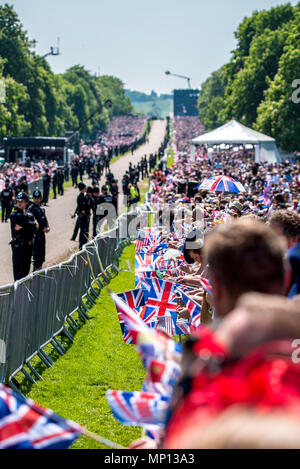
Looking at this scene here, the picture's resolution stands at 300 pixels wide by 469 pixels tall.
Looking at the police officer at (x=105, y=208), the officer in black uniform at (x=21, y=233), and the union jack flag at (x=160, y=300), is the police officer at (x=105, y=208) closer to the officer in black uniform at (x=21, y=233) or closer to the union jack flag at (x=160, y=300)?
the officer in black uniform at (x=21, y=233)

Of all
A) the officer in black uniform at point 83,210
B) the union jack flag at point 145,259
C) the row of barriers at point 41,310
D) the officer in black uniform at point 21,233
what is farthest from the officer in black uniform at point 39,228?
the officer in black uniform at point 83,210

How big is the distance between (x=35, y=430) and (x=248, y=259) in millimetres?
1076

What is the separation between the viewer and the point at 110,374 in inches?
347

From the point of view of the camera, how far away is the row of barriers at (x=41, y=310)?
7.57 metres

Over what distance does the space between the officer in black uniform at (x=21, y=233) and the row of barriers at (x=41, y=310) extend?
3.06ft

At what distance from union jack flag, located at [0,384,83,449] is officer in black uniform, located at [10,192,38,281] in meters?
9.27

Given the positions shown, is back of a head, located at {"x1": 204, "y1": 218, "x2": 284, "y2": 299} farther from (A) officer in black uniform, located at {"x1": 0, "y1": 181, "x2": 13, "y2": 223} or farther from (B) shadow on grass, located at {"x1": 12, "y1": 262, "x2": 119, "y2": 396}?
(A) officer in black uniform, located at {"x1": 0, "y1": 181, "x2": 13, "y2": 223}

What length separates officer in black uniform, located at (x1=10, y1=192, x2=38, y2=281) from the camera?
12.1 m

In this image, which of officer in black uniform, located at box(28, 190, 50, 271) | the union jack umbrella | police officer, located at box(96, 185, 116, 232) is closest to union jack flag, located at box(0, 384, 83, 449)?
officer in black uniform, located at box(28, 190, 50, 271)

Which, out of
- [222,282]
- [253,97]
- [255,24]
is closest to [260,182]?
[222,282]

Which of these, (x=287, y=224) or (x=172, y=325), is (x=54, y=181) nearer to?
(x=172, y=325)

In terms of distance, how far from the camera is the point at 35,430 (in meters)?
2.87
